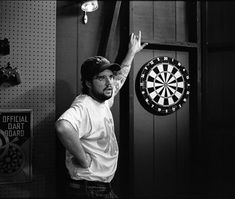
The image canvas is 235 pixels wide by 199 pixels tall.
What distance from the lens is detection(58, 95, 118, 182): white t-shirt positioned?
2291 mm

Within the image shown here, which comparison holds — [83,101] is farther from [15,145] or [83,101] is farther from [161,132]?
[161,132]

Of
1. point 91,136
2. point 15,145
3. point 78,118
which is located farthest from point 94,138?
point 15,145

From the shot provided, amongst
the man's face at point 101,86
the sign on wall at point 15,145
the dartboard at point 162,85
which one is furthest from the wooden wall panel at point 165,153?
the sign on wall at point 15,145

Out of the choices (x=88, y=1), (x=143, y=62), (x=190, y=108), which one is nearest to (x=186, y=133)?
(x=190, y=108)

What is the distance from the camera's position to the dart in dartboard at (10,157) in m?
2.57

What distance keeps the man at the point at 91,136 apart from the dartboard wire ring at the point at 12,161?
489mm

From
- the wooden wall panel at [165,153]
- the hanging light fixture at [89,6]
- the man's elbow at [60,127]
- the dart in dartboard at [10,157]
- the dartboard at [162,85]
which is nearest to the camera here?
the man's elbow at [60,127]

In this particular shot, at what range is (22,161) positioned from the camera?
8.65 feet

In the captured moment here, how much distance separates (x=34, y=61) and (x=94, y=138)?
35.3 inches

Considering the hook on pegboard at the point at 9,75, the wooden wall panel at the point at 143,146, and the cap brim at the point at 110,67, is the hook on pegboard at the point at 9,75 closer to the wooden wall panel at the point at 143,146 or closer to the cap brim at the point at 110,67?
the cap brim at the point at 110,67

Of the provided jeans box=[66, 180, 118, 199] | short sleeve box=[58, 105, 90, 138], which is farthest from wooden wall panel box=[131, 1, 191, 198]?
short sleeve box=[58, 105, 90, 138]

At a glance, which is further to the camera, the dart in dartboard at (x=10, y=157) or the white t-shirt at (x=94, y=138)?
the dart in dartboard at (x=10, y=157)

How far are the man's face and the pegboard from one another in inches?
19.3

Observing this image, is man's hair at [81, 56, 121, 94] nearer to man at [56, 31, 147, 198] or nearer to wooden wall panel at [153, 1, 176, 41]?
man at [56, 31, 147, 198]
